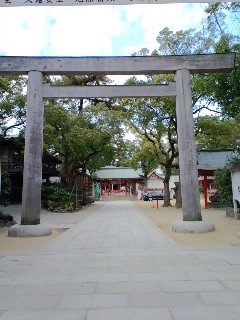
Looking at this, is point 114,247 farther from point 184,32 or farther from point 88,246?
point 184,32

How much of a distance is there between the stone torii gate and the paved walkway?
9.45 feet

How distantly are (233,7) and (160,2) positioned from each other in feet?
27.1

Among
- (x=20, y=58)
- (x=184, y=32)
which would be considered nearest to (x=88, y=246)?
(x=20, y=58)

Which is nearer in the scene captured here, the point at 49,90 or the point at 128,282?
the point at 128,282

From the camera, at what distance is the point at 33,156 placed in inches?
388

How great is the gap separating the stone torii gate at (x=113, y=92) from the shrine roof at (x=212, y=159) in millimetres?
12549

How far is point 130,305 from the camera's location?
3.47 m

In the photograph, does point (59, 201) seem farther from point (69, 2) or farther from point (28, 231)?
point (69, 2)

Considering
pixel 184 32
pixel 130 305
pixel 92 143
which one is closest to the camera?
pixel 130 305

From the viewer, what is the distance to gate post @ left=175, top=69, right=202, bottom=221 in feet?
32.2

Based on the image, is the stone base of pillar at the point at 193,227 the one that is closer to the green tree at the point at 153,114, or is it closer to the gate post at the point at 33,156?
the gate post at the point at 33,156

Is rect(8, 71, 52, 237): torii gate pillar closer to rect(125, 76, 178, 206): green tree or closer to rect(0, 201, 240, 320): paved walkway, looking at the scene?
rect(0, 201, 240, 320): paved walkway

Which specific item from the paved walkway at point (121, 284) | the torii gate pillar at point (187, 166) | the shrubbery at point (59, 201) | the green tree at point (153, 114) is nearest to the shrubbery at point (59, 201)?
the shrubbery at point (59, 201)

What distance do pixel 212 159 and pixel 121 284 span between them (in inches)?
817
